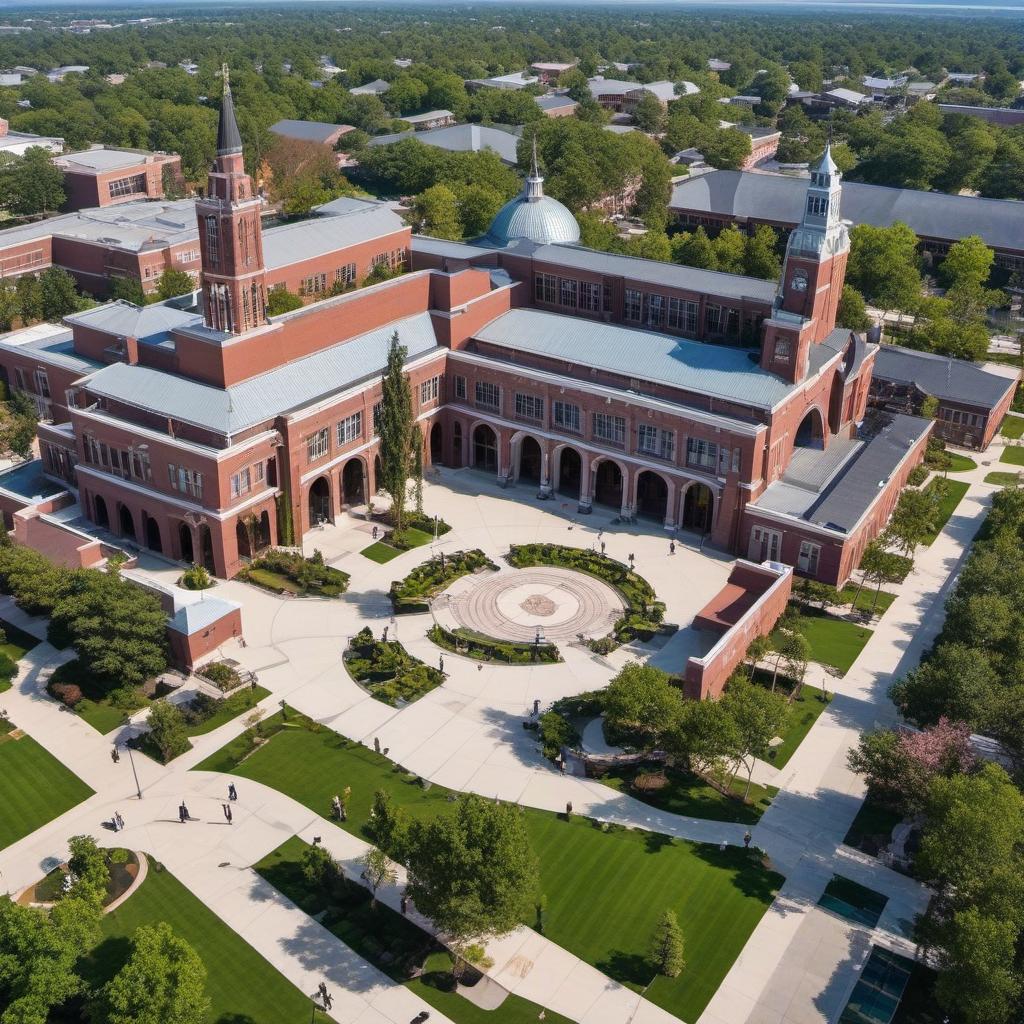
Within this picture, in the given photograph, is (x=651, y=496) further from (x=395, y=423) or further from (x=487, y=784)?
(x=487, y=784)

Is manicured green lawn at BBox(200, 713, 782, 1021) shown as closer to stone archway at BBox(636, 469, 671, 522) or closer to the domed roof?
stone archway at BBox(636, 469, 671, 522)

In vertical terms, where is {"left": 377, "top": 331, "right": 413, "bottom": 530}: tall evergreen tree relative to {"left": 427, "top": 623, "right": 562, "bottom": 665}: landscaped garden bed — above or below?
above

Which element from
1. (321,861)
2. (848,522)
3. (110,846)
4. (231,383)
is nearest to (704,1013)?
(321,861)

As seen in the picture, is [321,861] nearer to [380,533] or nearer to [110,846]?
[110,846]

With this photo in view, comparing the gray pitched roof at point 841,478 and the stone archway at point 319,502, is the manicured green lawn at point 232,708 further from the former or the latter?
the gray pitched roof at point 841,478

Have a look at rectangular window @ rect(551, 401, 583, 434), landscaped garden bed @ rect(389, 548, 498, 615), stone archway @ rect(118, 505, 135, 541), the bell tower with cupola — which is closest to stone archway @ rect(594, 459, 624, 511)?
rectangular window @ rect(551, 401, 583, 434)

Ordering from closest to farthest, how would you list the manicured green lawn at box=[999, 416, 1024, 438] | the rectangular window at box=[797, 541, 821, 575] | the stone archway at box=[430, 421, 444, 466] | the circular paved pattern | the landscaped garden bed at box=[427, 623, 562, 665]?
the landscaped garden bed at box=[427, 623, 562, 665], the circular paved pattern, the rectangular window at box=[797, 541, 821, 575], the stone archway at box=[430, 421, 444, 466], the manicured green lawn at box=[999, 416, 1024, 438]
